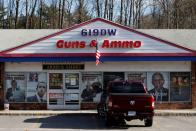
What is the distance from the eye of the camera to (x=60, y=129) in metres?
21.4

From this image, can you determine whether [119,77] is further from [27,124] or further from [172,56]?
[27,124]

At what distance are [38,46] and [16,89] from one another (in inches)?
121

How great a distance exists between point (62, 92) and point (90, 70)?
2208 mm

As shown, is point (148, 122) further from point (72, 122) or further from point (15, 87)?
point (15, 87)

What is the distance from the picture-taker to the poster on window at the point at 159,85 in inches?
1243


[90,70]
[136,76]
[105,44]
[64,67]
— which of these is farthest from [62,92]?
[136,76]

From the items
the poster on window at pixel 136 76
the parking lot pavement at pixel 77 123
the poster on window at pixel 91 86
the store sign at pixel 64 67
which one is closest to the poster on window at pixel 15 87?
the store sign at pixel 64 67

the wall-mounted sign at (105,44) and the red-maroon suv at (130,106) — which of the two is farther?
the wall-mounted sign at (105,44)

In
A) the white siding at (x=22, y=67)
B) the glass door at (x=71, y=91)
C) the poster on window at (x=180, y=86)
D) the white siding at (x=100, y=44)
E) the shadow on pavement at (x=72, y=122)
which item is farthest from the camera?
the poster on window at (x=180, y=86)

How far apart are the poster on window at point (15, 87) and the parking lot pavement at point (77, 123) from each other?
4.41 m

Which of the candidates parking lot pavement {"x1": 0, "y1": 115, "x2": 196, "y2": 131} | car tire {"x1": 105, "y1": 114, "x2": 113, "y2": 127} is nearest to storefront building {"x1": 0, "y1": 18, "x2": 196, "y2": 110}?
parking lot pavement {"x1": 0, "y1": 115, "x2": 196, "y2": 131}

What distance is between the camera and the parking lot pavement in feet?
71.5

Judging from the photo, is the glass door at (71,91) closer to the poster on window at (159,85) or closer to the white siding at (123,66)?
the white siding at (123,66)

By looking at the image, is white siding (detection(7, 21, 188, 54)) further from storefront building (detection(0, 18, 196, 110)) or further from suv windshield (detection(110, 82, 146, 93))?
suv windshield (detection(110, 82, 146, 93))
